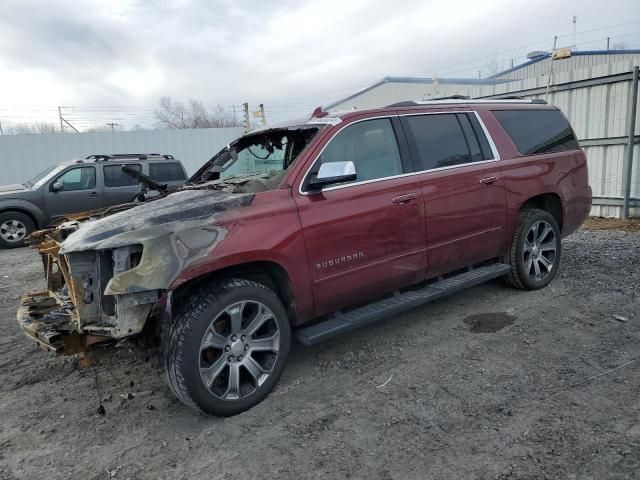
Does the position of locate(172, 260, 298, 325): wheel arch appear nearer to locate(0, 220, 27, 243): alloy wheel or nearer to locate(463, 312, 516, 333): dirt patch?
locate(463, 312, 516, 333): dirt patch

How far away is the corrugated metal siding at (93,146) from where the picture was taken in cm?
1521

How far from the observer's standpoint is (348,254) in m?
3.65

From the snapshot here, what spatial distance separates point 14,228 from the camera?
32.5ft

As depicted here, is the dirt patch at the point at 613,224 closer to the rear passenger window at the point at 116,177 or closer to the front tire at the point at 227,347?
the front tire at the point at 227,347

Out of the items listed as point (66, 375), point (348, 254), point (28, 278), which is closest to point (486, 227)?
point (348, 254)

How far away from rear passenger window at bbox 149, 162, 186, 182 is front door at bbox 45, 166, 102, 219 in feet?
3.90

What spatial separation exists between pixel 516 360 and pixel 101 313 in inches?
117

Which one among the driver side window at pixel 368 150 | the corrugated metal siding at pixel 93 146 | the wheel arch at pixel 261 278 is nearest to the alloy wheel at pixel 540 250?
the driver side window at pixel 368 150

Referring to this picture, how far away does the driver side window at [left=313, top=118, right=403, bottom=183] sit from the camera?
12.4 ft

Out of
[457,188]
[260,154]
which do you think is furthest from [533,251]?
[260,154]

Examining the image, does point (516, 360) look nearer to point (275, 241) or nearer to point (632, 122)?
point (275, 241)

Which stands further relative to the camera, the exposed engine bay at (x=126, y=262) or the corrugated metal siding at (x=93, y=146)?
the corrugated metal siding at (x=93, y=146)

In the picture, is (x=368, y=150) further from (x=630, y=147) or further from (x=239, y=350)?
(x=630, y=147)

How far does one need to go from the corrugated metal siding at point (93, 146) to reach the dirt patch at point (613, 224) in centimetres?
1383
